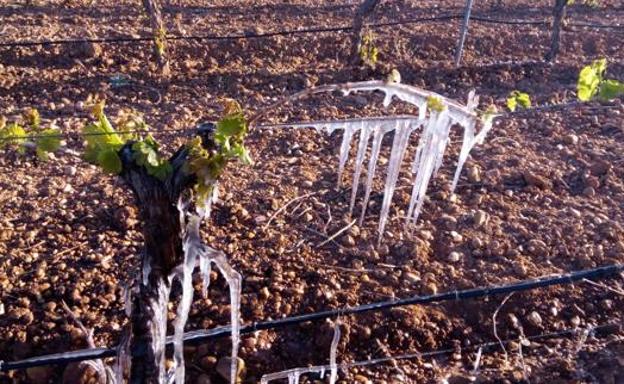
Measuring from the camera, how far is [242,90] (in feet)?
18.0

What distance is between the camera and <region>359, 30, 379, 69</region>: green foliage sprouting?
5980 millimetres

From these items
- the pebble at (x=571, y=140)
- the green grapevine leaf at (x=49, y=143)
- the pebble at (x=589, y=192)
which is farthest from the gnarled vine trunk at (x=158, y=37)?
the green grapevine leaf at (x=49, y=143)

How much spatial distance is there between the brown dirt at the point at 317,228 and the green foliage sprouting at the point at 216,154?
45.5 inches

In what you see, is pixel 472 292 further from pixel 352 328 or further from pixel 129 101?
pixel 129 101

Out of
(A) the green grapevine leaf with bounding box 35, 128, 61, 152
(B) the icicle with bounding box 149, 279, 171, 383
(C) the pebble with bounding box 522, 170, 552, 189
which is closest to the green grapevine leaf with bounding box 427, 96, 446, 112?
(B) the icicle with bounding box 149, 279, 171, 383

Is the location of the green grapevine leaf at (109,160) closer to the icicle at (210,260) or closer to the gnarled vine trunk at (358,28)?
the icicle at (210,260)

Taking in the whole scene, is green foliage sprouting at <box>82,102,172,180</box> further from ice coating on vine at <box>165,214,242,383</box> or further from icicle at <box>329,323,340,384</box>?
icicle at <box>329,323,340,384</box>

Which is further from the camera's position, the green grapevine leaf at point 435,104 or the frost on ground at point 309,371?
the frost on ground at point 309,371

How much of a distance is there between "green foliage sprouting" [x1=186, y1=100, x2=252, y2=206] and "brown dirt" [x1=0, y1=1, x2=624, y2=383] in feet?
3.79

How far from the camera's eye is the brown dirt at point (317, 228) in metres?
3.01

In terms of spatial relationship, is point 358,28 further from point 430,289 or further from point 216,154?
point 216,154

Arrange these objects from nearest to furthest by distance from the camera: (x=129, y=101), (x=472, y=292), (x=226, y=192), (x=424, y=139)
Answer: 1. (x=424, y=139)
2. (x=472, y=292)
3. (x=226, y=192)
4. (x=129, y=101)

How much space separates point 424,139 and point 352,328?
1.10m

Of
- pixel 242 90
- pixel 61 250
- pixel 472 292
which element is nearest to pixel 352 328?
pixel 472 292
